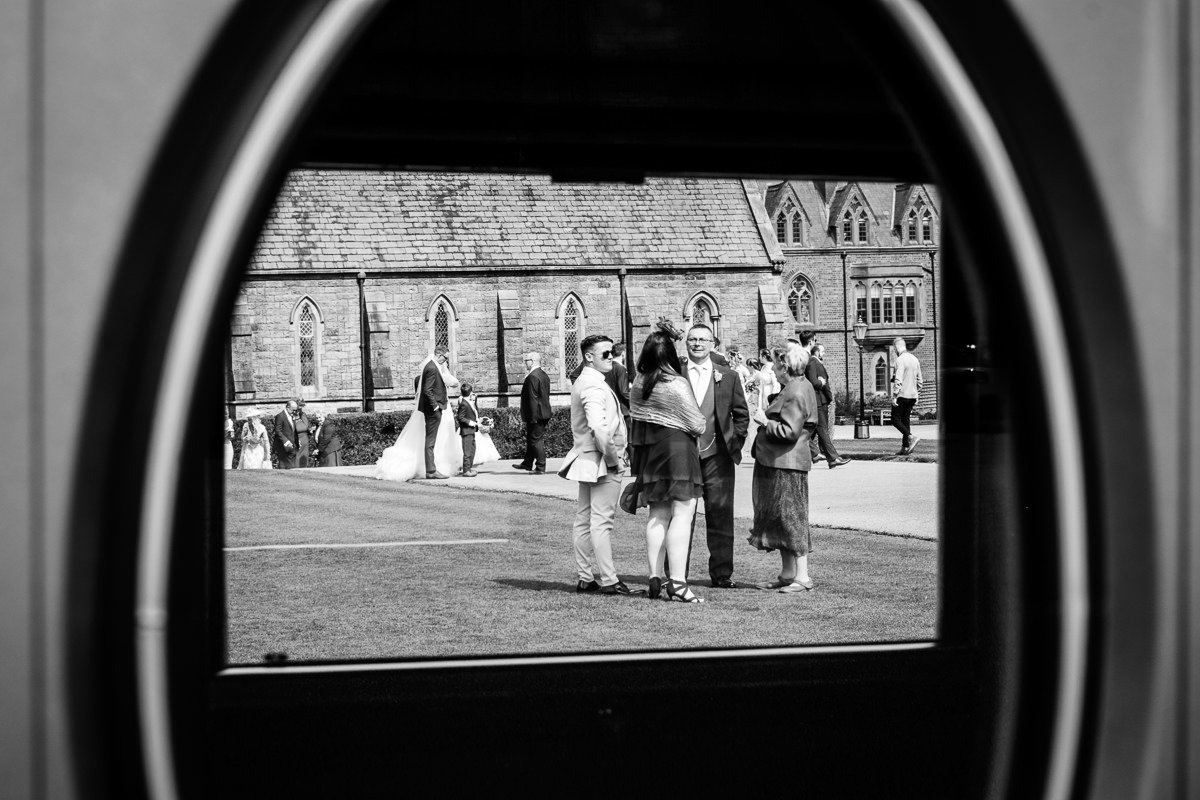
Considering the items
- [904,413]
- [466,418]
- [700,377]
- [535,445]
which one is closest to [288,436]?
[466,418]

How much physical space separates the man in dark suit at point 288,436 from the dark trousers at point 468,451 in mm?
5412

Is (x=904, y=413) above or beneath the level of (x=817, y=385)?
beneath

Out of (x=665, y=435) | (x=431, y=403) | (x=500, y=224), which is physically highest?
(x=500, y=224)

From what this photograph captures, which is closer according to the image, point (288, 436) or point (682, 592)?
point (682, 592)

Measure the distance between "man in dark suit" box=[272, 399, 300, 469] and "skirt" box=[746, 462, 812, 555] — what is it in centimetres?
1703

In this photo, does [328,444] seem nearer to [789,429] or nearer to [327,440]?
[327,440]

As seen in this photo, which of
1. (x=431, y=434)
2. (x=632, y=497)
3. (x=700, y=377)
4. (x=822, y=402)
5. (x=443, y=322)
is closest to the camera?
(x=632, y=497)

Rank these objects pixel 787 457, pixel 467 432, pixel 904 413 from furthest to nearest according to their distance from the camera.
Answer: pixel 904 413
pixel 467 432
pixel 787 457

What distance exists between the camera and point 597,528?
8891 millimetres

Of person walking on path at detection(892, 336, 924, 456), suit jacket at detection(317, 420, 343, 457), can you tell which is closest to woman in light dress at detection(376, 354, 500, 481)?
person walking on path at detection(892, 336, 924, 456)

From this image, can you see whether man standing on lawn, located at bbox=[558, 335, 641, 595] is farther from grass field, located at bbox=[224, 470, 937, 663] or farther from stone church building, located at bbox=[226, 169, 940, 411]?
A: stone church building, located at bbox=[226, 169, 940, 411]

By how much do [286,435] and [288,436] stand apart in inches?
2.3
